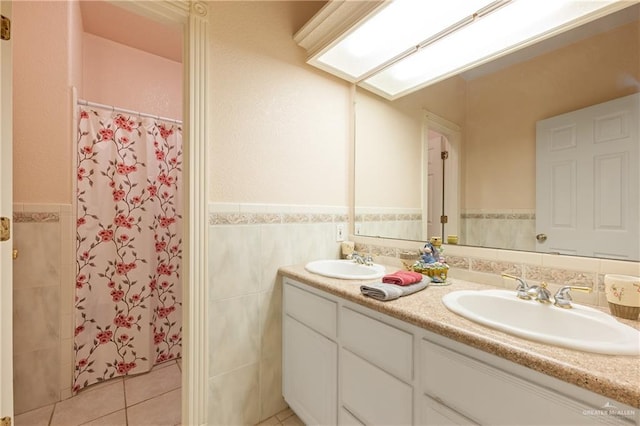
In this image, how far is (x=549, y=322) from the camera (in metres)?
0.87

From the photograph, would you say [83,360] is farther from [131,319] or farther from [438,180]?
[438,180]

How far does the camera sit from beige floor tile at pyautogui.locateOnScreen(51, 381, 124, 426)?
1486 millimetres

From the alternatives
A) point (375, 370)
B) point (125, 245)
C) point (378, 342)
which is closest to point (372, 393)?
point (375, 370)

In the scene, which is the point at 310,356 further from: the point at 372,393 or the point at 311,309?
the point at 372,393

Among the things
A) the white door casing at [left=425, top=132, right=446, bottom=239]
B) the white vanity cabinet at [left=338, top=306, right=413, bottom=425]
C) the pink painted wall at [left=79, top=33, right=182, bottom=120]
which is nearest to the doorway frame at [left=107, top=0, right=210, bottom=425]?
the white vanity cabinet at [left=338, top=306, right=413, bottom=425]

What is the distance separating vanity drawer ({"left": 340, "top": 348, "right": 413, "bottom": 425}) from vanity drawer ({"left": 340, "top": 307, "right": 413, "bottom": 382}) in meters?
0.03

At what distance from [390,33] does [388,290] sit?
1.35 metres

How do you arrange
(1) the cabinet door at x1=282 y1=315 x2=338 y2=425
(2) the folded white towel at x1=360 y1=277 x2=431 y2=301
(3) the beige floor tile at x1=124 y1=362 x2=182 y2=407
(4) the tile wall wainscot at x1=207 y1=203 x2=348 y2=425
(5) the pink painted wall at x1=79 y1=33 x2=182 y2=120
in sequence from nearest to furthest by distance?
1. (2) the folded white towel at x1=360 y1=277 x2=431 y2=301
2. (1) the cabinet door at x1=282 y1=315 x2=338 y2=425
3. (4) the tile wall wainscot at x1=207 y1=203 x2=348 y2=425
4. (3) the beige floor tile at x1=124 y1=362 x2=182 y2=407
5. (5) the pink painted wall at x1=79 y1=33 x2=182 y2=120

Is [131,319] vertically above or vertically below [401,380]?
below

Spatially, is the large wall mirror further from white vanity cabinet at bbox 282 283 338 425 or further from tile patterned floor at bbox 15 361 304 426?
tile patterned floor at bbox 15 361 304 426

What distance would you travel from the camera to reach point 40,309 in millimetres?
1606

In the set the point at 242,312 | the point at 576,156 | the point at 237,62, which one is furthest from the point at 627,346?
the point at 237,62

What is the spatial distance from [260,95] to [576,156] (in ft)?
4.80

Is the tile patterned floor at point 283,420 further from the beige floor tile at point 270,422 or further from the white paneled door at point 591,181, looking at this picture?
the white paneled door at point 591,181
